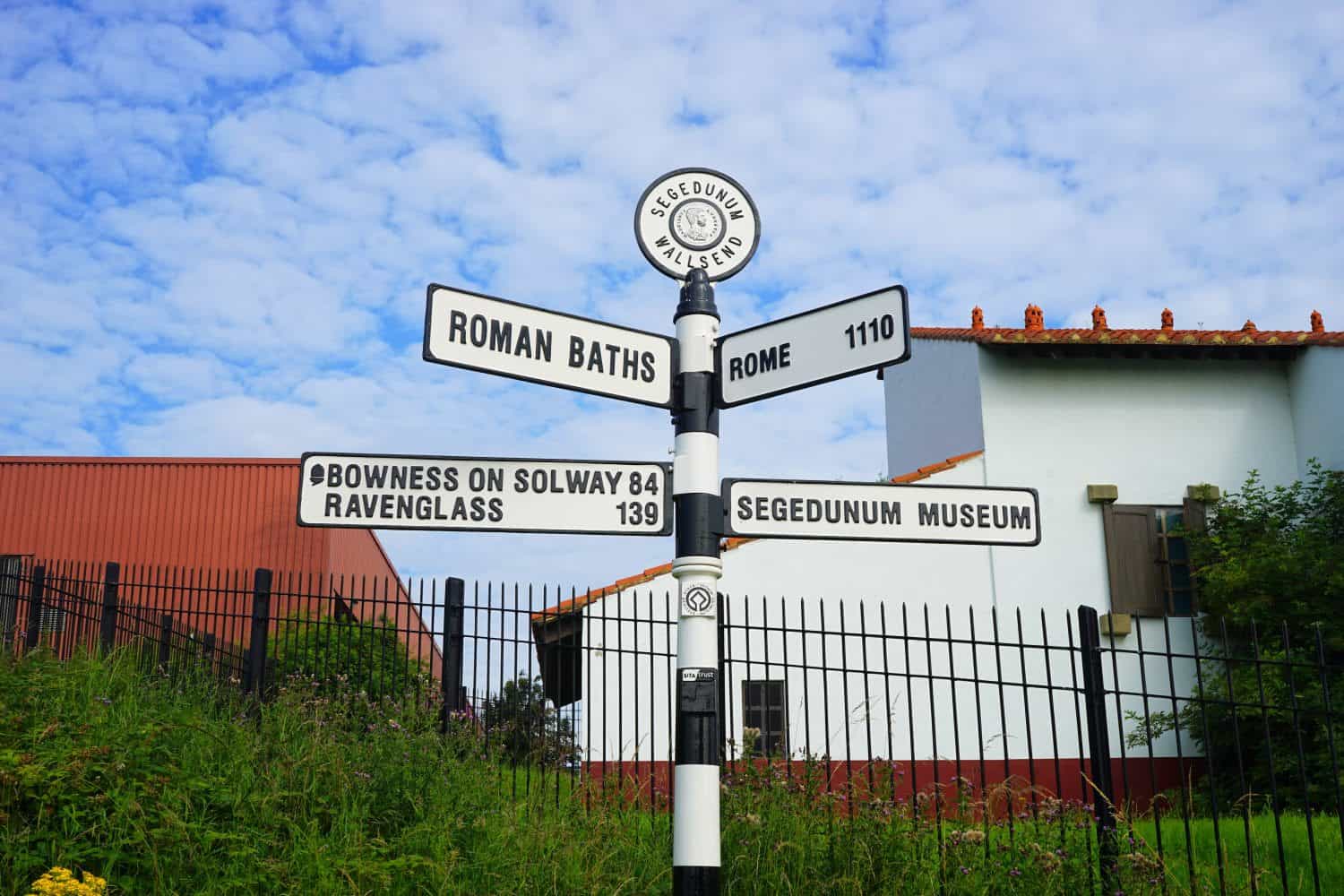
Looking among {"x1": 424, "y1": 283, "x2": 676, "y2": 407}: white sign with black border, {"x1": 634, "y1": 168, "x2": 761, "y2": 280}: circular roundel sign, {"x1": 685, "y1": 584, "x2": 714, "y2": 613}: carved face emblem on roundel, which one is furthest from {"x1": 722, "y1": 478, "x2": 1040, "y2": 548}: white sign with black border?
{"x1": 634, "y1": 168, "x2": 761, "y2": 280}: circular roundel sign

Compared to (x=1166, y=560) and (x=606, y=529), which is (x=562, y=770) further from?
(x=1166, y=560)

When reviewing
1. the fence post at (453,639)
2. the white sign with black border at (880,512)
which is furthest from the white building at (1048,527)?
the white sign with black border at (880,512)

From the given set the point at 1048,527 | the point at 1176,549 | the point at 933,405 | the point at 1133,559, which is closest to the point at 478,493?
the point at 1048,527

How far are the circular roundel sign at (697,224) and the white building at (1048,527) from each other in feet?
33.1

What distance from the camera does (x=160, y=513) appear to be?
23.0 metres

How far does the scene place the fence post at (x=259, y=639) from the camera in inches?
345

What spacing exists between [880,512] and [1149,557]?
534 inches

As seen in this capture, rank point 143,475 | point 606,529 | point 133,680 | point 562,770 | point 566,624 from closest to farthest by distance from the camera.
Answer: point 606,529 → point 133,680 → point 562,770 → point 566,624 → point 143,475

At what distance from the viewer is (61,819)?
5266 mm

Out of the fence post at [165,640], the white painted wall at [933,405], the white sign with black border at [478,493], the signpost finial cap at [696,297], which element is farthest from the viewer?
the white painted wall at [933,405]

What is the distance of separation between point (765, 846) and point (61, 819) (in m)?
3.34

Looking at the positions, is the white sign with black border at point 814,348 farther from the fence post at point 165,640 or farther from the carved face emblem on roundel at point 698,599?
the fence post at point 165,640

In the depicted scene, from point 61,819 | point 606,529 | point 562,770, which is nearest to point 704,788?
point 606,529

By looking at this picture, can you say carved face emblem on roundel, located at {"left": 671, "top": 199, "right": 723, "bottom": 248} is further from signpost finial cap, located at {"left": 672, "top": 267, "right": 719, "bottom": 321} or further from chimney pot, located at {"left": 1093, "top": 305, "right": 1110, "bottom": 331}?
chimney pot, located at {"left": 1093, "top": 305, "right": 1110, "bottom": 331}
